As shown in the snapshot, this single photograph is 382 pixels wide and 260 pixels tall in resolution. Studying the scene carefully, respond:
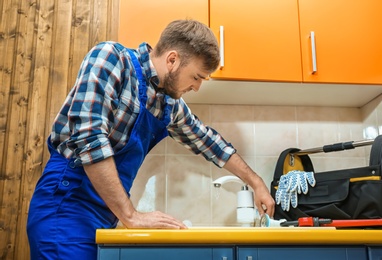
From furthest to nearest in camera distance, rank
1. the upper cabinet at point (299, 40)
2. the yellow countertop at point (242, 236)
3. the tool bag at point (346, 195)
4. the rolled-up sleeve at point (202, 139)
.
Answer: the upper cabinet at point (299, 40) < the rolled-up sleeve at point (202, 139) < the tool bag at point (346, 195) < the yellow countertop at point (242, 236)

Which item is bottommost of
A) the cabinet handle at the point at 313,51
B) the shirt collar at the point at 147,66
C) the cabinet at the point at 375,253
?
the cabinet at the point at 375,253

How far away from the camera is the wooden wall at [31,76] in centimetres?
173

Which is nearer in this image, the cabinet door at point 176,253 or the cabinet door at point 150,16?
the cabinet door at point 176,253

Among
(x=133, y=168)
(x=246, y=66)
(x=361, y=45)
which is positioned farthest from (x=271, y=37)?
(x=133, y=168)

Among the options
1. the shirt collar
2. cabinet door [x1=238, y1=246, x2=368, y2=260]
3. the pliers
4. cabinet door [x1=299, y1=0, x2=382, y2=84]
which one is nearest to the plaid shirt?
the shirt collar

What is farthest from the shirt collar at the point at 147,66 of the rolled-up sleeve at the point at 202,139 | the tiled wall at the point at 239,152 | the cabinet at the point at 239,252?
the tiled wall at the point at 239,152

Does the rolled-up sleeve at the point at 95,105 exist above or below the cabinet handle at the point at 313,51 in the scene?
below

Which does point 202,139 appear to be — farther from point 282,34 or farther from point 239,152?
point 282,34

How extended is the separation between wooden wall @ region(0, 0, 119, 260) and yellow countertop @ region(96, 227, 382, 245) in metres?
0.87

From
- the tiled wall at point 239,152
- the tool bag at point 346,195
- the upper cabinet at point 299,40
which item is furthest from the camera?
the tiled wall at point 239,152

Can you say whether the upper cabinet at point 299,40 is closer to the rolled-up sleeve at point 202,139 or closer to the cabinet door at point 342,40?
the cabinet door at point 342,40

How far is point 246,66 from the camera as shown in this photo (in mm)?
1624

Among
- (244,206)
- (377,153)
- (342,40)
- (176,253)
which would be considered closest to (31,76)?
(244,206)

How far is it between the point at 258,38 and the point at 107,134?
0.84m
